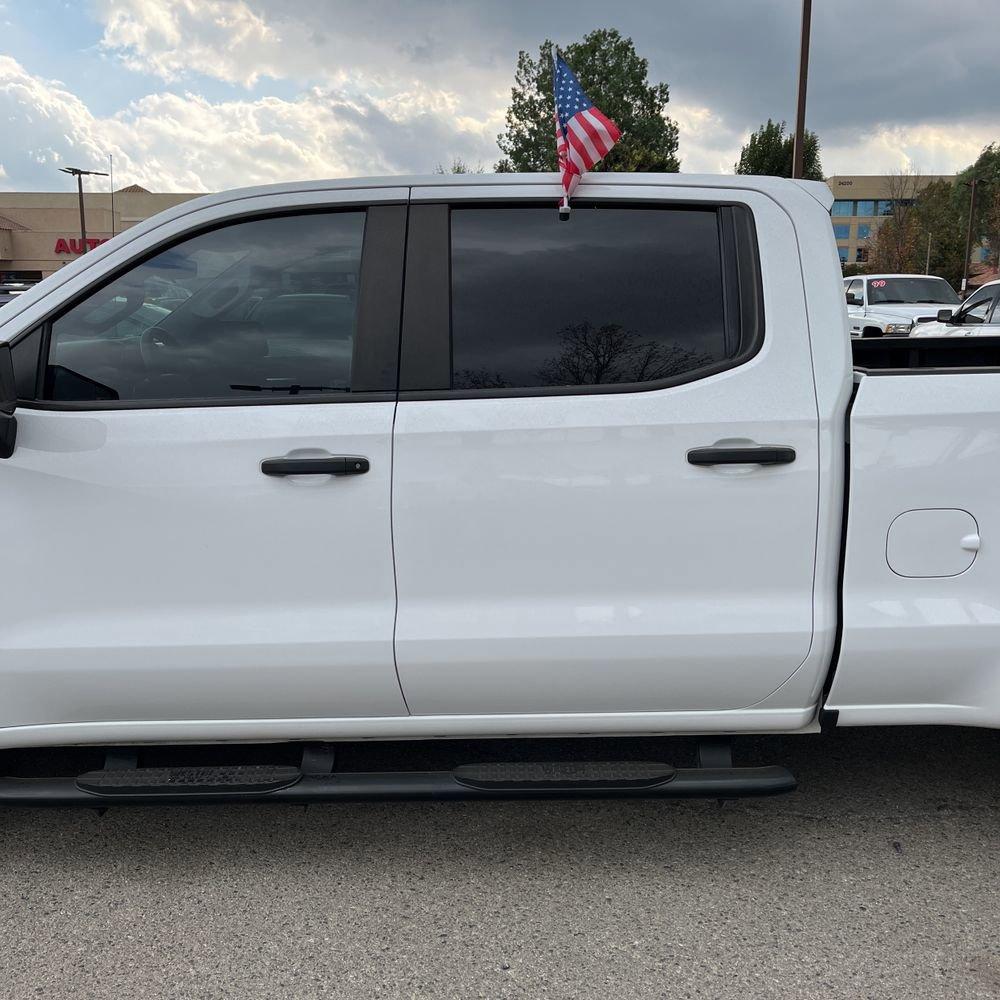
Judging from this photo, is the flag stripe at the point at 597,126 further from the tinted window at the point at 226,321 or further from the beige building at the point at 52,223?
the beige building at the point at 52,223

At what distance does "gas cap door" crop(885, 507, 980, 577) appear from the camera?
2438 millimetres

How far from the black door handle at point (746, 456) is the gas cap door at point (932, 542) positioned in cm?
34

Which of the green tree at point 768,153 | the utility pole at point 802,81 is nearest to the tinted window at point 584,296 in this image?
the utility pole at point 802,81

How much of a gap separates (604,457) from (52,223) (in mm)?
60997

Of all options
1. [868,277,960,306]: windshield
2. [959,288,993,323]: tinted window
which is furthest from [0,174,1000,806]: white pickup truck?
[868,277,960,306]: windshield

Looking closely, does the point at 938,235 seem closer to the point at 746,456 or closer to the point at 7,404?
the point at 746,456

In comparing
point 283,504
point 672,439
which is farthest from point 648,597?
point 283,504

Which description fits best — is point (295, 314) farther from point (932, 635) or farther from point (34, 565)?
point (932, 635)

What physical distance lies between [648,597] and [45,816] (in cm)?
207

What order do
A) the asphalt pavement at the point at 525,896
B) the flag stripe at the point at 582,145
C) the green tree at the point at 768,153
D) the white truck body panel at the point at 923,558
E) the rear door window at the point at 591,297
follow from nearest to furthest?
the asphalt pavement at the point at 525,896 → the white truck body panel at the point at 923,558 → the rear door window at the point at 591,297 → the flag stripe at the point at 582,145 → the green tree at the point at 768,153

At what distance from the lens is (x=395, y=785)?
259 cm

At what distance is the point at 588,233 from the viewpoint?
259 cm

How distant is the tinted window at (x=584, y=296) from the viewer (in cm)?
252

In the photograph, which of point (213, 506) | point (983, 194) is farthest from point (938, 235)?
point (213, 506)
